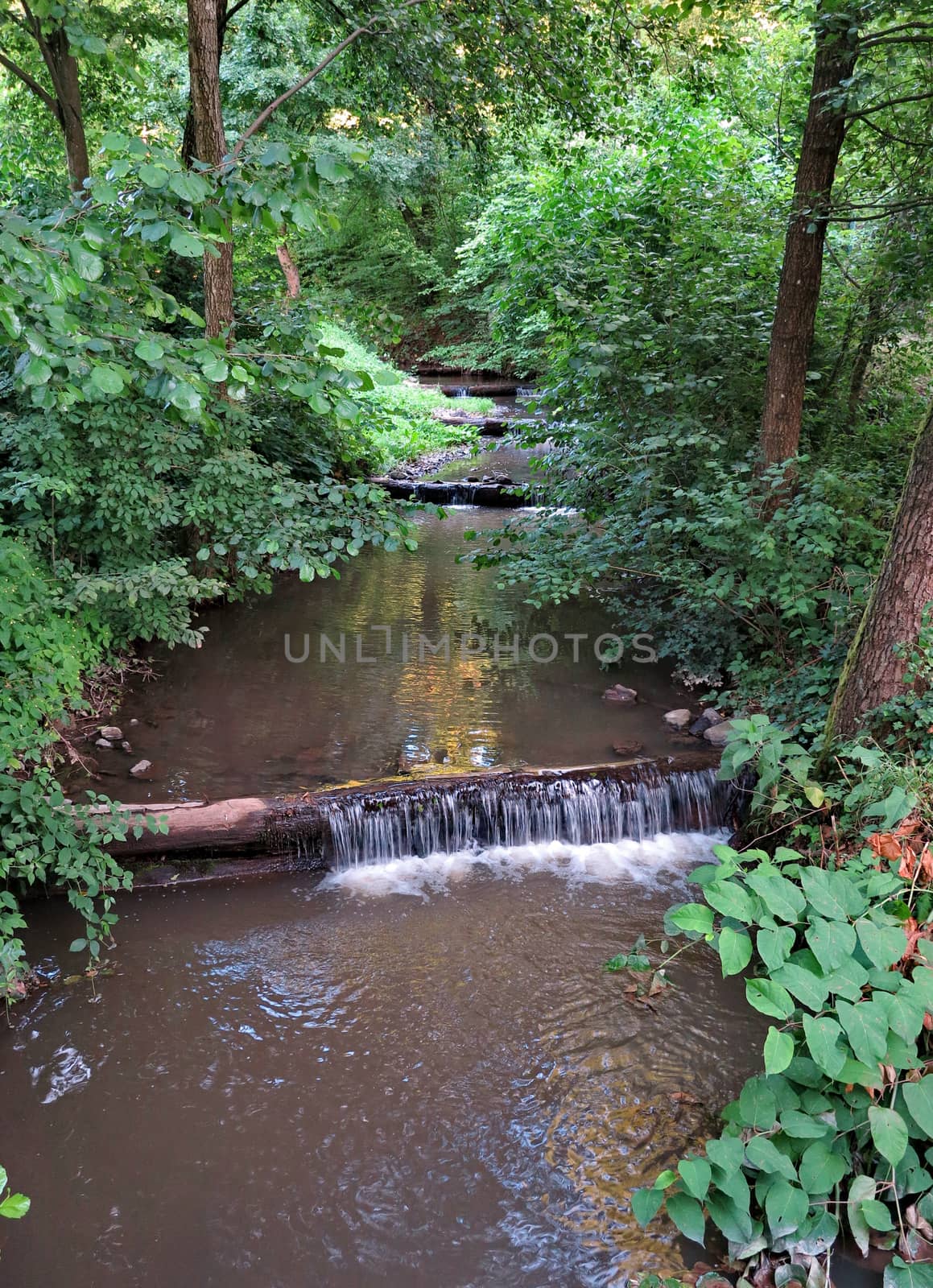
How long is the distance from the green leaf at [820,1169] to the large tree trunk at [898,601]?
7.45ft

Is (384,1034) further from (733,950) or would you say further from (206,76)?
(206,76)

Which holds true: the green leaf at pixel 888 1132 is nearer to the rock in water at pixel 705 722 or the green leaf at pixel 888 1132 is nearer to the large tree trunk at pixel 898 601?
the large tree trunk at pixel 898 601

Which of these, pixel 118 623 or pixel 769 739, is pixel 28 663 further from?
pixel 769 739

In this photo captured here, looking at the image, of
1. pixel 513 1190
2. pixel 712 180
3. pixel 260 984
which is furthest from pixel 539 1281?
pixel 712 180

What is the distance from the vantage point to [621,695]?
759 centimetres

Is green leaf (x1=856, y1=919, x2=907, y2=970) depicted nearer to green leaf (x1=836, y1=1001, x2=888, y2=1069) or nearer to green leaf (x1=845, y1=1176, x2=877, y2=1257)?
green leaf (x1=836, y1=1001, x2=888, y2=1069)

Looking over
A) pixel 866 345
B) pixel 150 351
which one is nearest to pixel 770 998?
pixel 150 351

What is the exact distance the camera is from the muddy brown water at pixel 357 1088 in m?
3.11

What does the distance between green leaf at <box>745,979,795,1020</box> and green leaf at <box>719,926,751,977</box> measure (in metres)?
0.06

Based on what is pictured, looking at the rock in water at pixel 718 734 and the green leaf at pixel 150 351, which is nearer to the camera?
the green leaf at pixel 150 351

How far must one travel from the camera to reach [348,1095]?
3.77 meters

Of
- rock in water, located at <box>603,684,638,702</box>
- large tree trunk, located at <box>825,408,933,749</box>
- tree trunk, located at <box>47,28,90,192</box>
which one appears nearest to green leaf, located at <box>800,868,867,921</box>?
large tree trunk, located at <box>825,408,933,749</box>

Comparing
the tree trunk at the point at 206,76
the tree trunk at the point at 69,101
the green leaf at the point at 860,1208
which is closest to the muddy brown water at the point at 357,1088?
the green leaf at the point at 860,1208

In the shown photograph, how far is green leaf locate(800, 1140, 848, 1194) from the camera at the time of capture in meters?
2.70
